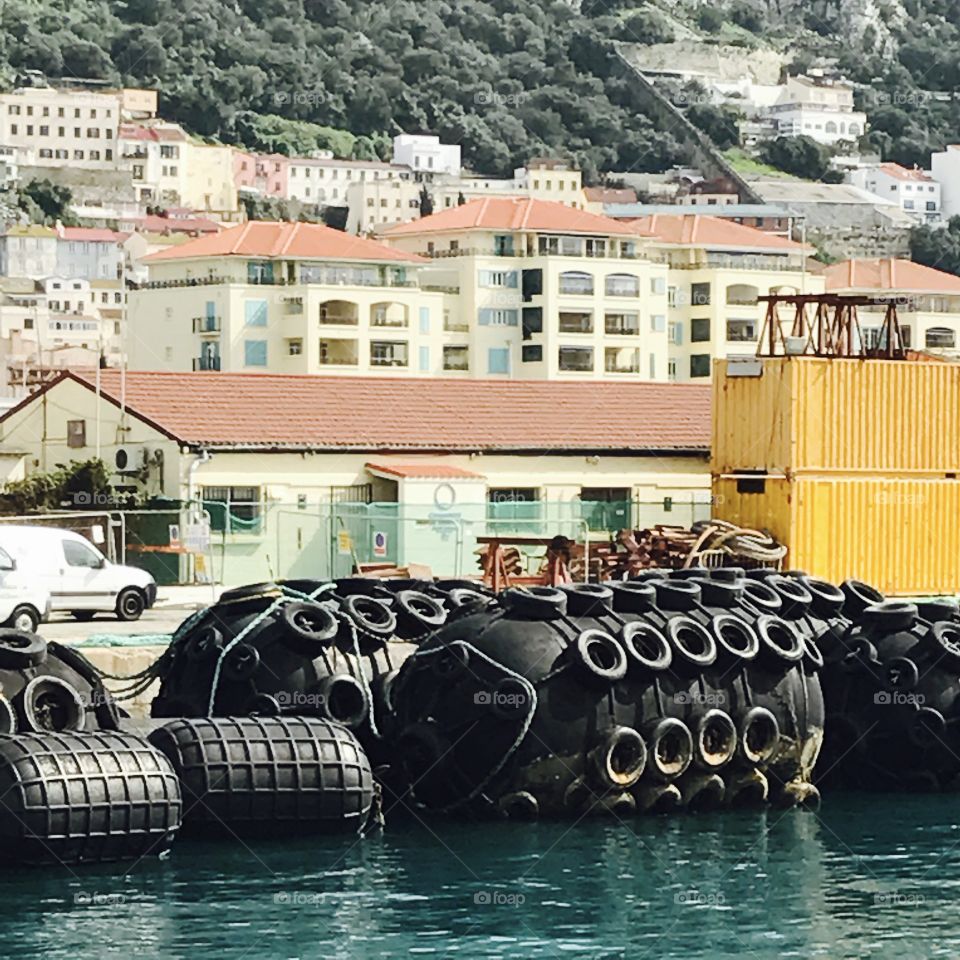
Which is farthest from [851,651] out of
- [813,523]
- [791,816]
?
[813,523]

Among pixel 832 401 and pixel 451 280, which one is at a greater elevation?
pixel 451 280

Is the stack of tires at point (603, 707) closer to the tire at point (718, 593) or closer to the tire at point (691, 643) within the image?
the tire at point (691, 643)

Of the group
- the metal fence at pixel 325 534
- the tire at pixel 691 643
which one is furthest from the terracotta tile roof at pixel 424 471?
the tire at pixel 691 643

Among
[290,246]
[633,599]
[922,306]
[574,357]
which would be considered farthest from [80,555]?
[922,306]

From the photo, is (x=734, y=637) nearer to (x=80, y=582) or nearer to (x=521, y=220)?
(x=80, y=582)

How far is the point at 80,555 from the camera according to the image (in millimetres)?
44906

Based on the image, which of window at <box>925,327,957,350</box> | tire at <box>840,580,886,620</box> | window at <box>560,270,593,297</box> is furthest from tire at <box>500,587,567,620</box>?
window at <box>925,327,957,350</box>

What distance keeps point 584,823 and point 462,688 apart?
73.4 inches

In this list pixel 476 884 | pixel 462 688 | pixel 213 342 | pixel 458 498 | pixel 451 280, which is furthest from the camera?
pixel 451 280

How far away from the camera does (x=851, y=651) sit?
31.5m

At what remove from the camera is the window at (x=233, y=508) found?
51344mm

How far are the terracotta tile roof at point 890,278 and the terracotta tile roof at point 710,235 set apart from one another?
443 centimetres

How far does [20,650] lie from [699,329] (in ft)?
431

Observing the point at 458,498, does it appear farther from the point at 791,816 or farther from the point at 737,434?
the point at 791,816
